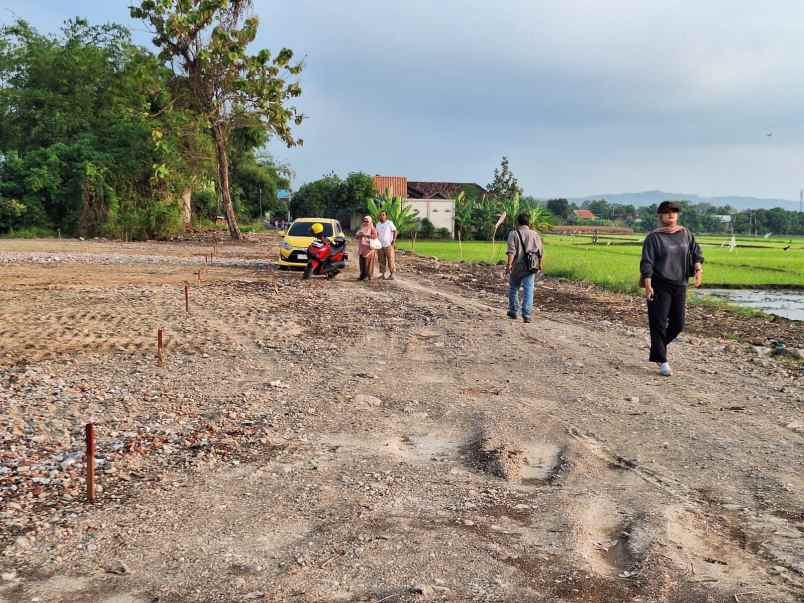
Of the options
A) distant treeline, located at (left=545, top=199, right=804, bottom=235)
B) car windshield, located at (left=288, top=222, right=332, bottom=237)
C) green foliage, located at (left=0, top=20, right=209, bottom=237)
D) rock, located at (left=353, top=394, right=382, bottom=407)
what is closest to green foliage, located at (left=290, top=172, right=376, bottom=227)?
green foliage, located at (left=0, top=20, right=209, bottom=237)

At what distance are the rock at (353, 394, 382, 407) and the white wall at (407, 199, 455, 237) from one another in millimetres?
56502

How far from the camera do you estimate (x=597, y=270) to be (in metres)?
27.7

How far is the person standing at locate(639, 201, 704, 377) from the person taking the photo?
8.91m

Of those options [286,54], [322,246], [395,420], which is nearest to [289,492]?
[395,420]

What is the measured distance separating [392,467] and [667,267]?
4671 millimetres

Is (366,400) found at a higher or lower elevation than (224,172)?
lower

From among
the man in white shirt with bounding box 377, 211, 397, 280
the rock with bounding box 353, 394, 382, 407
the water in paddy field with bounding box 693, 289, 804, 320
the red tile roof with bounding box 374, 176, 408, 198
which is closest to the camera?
the rock with bounding box 353, 394, 382, 407

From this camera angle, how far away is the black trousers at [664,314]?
8992 millimetres

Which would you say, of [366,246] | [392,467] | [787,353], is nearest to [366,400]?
[392,467]

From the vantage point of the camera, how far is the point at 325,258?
20.3 meters

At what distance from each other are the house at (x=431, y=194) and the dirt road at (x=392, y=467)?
47.7 metres

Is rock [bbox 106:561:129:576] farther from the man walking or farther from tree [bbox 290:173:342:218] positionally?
tree [bbox 290:173:342:218]

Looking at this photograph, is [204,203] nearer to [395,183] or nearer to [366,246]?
[395,183]

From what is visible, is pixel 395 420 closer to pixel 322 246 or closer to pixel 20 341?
pixel 20 341
